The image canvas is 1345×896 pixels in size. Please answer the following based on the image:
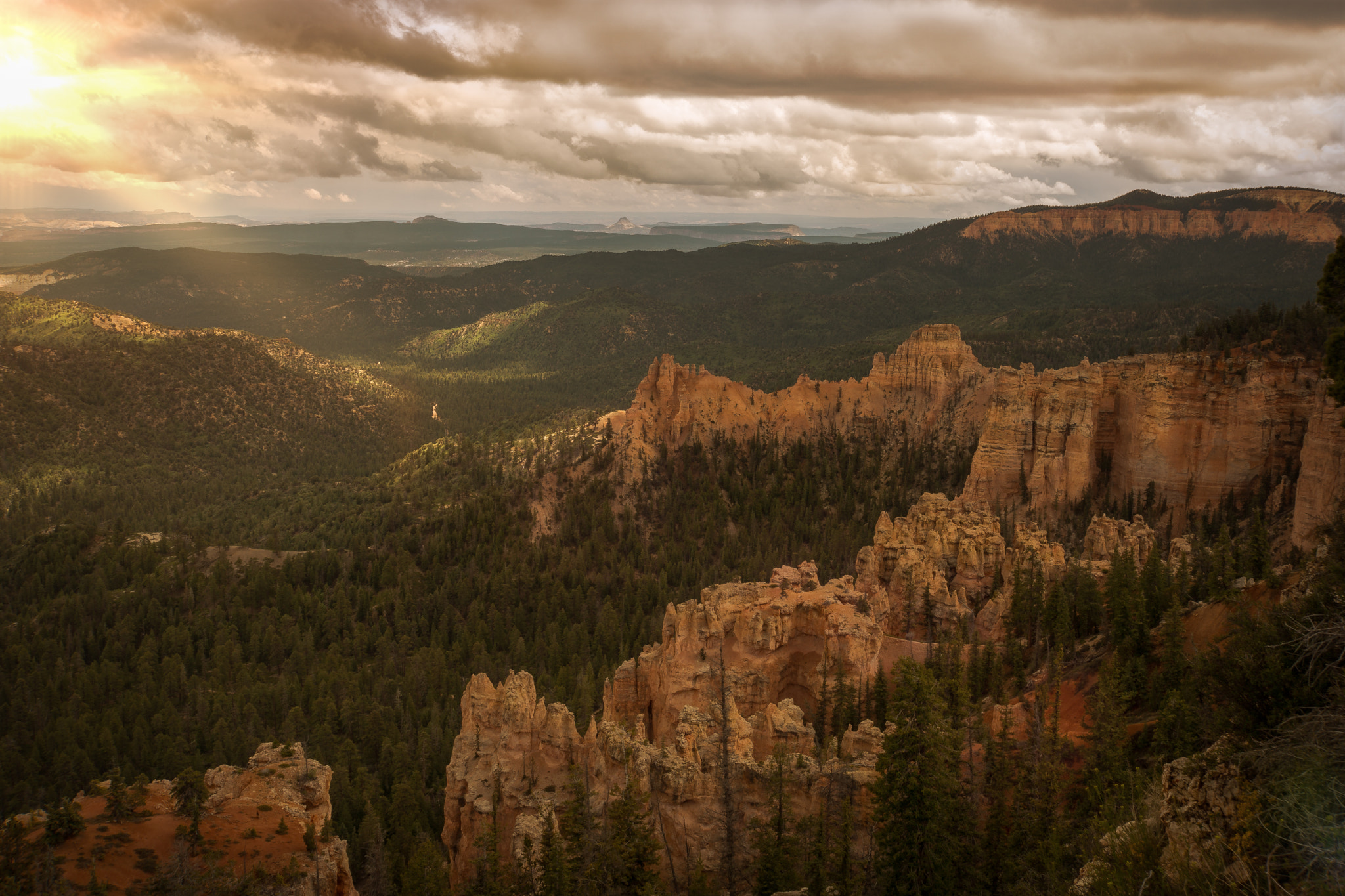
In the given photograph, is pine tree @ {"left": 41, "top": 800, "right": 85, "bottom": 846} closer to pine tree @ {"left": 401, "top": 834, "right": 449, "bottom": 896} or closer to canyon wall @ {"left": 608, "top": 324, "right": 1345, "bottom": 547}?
pine tree @ {"left": 401, "top": 834, "right": 449, "bottom": 896}

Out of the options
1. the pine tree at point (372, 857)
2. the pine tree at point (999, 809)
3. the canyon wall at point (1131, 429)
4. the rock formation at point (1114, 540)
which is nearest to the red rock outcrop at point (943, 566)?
the rock formation at point (1114, 540)

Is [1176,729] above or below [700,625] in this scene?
above

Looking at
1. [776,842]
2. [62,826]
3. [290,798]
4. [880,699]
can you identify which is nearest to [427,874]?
[290,798]

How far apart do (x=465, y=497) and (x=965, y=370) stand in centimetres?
6208

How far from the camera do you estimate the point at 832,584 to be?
4547cm

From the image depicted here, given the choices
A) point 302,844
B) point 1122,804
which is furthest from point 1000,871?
point 302,844

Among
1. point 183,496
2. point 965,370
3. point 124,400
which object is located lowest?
point 183,496

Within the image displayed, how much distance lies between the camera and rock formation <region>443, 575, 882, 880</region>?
1133 inches

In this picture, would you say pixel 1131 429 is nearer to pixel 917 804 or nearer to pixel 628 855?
pixel 917 804

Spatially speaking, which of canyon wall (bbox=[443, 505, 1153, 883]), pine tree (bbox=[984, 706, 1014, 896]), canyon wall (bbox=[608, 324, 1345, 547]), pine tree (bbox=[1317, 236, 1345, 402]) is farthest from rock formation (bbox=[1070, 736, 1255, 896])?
canyon wall (bbox=[608, 324, 1345, 547])

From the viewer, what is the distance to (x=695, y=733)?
30.6 meters

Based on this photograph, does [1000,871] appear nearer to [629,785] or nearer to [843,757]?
[843,757]

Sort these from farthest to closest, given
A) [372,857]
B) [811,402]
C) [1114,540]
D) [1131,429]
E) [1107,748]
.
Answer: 1. [811,402]
2. [1131,429]
3. [1114,540]
4. [372,857]
5. [1107,748]

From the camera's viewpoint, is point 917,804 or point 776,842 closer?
point 917,804
